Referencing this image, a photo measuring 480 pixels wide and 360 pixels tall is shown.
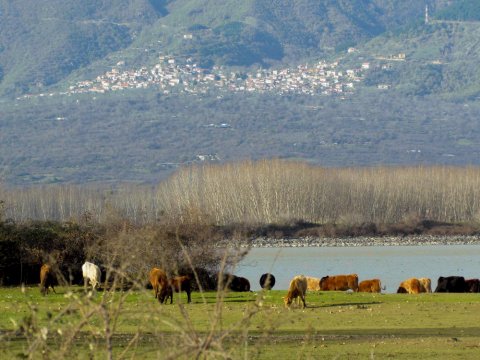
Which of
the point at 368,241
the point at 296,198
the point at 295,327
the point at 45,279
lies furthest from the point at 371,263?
the point at 296,198

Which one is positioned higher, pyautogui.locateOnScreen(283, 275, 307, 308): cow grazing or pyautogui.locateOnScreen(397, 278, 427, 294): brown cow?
pyautogui.locateOnScreen(283, 275, 307, 308): cow grazing

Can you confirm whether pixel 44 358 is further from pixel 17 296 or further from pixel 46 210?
pixel 46 210

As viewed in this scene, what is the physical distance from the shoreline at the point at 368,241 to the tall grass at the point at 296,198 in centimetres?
570

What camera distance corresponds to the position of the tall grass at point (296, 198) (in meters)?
102

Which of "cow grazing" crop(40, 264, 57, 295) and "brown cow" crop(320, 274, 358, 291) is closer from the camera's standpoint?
"cow grazing" crop(40, 264, 57, 295)

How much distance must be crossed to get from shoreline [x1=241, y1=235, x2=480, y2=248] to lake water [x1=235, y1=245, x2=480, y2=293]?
425 cm

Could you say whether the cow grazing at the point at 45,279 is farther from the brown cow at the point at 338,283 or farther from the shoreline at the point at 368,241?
the shoreline at the point at 368,241

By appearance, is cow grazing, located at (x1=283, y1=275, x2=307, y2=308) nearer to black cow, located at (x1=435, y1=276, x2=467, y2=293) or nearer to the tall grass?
black cow, located at (x1=435, y1=276, x2=467, y2=293)

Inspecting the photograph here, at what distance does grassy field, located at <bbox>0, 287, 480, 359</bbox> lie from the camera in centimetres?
855

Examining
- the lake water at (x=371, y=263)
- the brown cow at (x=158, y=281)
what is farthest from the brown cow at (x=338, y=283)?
the brown cow at (x=158, y=281)

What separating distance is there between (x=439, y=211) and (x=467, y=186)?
4623 mm

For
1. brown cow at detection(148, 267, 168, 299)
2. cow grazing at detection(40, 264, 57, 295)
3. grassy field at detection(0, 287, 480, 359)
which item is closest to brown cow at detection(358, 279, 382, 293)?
grassy field at detection(0, 287, 480, 359)

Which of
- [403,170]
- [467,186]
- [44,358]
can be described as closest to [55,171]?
[403,170]

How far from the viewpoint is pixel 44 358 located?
8773 millimetres
